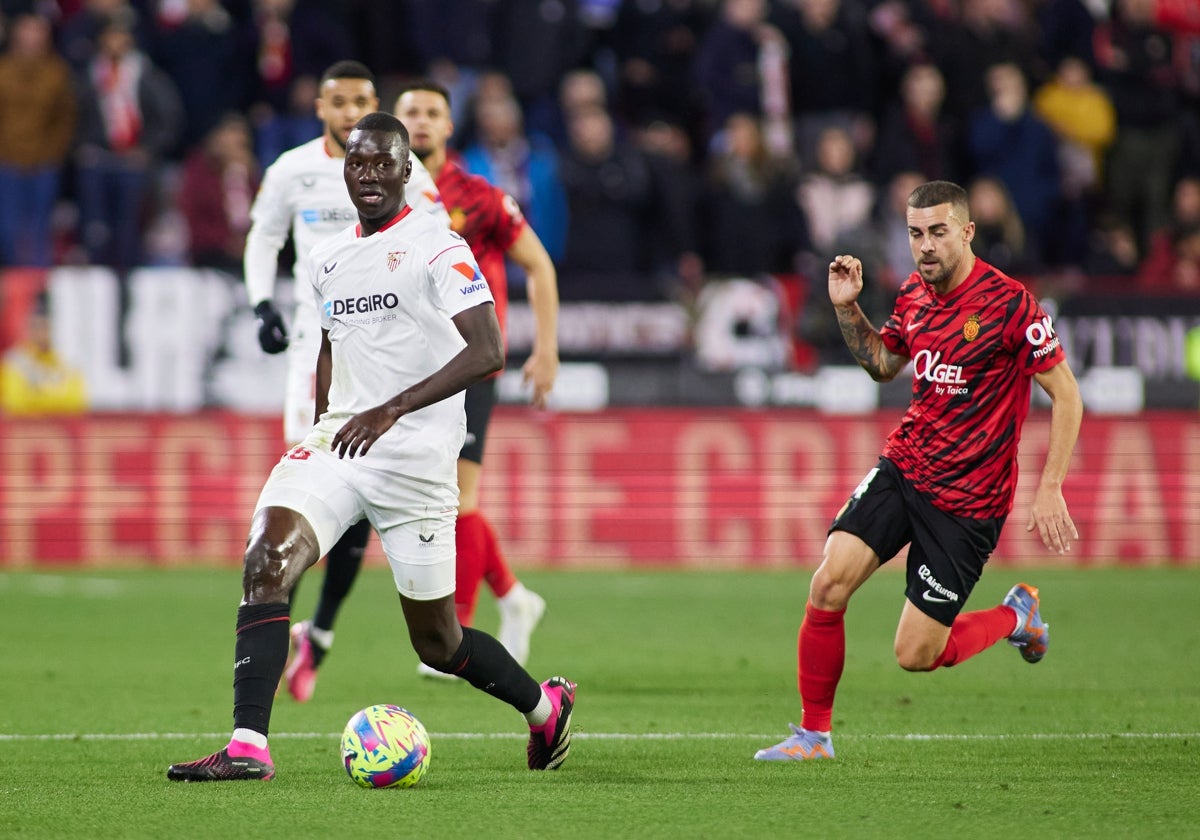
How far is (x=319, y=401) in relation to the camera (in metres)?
6.53

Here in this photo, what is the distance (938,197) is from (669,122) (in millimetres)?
11934

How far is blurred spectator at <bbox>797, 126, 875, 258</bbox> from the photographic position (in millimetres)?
17109

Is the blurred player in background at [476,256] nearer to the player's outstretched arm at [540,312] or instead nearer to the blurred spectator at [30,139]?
the player's outstretched arm at [540,312]

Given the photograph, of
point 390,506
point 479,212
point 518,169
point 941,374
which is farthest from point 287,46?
point 390,506

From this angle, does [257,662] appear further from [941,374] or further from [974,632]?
[974,632]

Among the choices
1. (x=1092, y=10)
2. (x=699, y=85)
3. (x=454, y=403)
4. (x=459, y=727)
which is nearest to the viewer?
(x=454, y=403)

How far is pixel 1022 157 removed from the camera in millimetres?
17859

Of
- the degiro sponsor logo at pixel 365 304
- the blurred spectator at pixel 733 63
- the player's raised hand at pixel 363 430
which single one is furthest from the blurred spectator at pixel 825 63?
the player's raised hand at pixel 363 430

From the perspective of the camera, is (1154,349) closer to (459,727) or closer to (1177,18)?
(1177,18)

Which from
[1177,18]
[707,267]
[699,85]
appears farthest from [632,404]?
[1177,18]

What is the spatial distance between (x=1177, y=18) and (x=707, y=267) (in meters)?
6.62

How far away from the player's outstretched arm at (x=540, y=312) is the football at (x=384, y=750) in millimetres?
2769

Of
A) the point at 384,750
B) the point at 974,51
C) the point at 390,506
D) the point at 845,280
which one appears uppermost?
the point at 974,51

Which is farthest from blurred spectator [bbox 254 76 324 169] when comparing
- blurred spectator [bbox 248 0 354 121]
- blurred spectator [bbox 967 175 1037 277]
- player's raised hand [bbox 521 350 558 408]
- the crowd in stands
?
player's raised hand [bbox 521 350 558 408]
